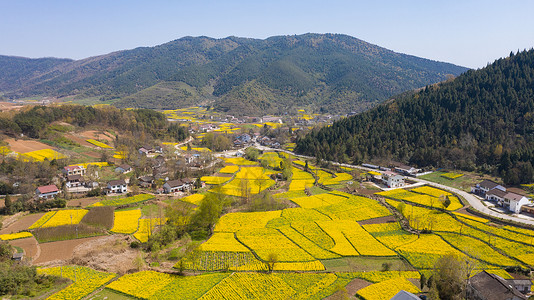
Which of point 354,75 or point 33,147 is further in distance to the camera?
point 354,75

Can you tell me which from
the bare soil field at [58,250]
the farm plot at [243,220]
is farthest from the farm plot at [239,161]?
the bare soil field at [58,250]

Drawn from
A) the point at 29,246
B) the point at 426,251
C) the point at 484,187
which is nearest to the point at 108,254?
the point at 29,246

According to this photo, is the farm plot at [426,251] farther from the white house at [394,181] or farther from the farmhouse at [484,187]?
the farmhouse at [484,187]

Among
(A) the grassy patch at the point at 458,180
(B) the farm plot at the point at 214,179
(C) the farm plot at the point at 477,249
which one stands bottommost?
(B) the farm plot at the point at 214,179

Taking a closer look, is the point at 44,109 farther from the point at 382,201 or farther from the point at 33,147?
the point at 382,201

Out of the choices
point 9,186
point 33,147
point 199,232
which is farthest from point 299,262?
point 33,147

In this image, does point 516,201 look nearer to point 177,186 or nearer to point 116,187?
point 177,186
